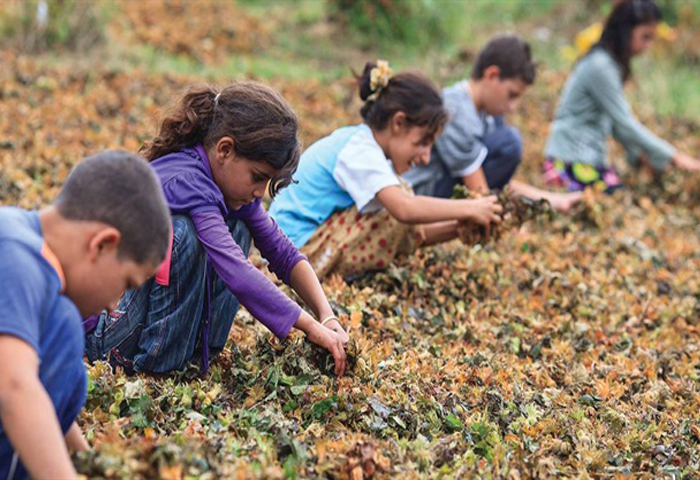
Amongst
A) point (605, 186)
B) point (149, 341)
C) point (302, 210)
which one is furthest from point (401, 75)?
point (605, 186)

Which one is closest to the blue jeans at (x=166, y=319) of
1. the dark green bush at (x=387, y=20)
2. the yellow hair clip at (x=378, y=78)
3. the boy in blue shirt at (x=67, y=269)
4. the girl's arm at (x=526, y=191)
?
the boy in blue shirt at (x=67, y=269)

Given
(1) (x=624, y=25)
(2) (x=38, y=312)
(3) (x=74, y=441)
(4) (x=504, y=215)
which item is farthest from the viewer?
(1) (x=624, y=25)

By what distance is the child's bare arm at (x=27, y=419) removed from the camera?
6.11 feet

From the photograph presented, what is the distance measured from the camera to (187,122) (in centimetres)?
309

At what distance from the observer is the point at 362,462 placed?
2.48 metres

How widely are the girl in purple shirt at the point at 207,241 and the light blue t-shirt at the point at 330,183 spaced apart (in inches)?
45.0

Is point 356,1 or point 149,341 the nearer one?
point 149,341

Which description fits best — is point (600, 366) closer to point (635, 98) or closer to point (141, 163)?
point (141, 163)

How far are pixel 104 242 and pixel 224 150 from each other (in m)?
1.07

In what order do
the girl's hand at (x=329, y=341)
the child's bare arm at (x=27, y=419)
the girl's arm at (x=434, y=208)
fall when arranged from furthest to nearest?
the girl's arm at (x=434, y=208)
the girl's hand at (x=329, y=341)
the child's bare arm at (x=27, y=419)

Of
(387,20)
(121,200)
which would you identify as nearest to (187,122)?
(121,200)

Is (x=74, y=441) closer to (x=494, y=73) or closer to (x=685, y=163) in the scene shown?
(x=494, y=73)

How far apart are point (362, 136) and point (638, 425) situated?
1980 millimetres

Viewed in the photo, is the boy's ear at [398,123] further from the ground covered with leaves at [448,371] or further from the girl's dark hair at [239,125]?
the girl's dark hair at [239,125]
